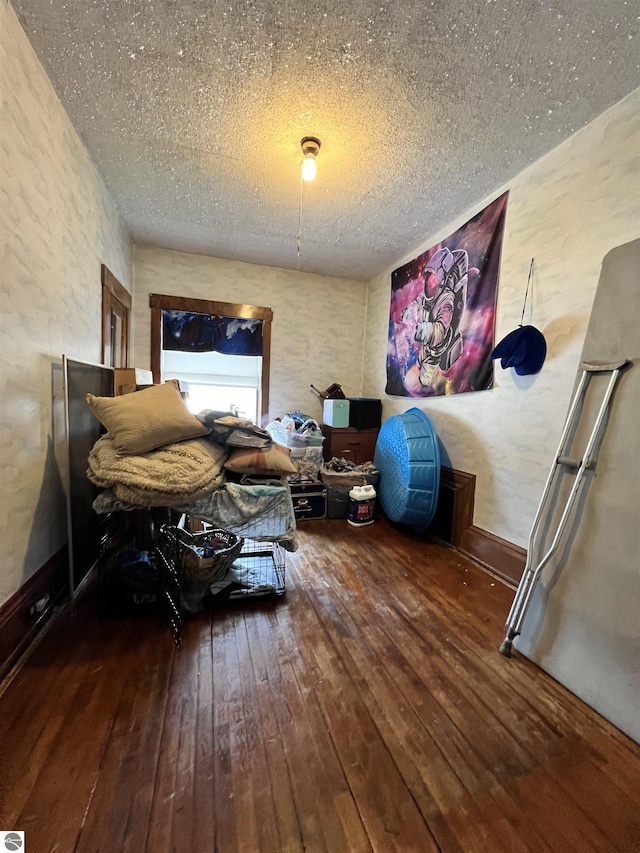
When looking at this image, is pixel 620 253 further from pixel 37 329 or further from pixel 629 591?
pixel 37 329

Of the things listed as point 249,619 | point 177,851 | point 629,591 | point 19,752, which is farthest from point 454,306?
point 19,752

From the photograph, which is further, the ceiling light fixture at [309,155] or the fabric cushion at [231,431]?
the ceiling light fixture at [309,155]

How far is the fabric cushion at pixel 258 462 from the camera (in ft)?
5.87

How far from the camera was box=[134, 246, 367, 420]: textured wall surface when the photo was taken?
3.62 meters

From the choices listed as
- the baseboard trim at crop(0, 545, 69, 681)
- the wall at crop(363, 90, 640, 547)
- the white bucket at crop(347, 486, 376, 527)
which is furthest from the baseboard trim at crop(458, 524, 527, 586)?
the baseboard trim at crop(0, 545, 69, 681)

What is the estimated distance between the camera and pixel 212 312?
3.80m

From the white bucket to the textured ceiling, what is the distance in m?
2.52

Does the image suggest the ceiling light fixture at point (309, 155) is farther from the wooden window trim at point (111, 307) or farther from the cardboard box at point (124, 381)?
the cardboard box at point (124, 381)

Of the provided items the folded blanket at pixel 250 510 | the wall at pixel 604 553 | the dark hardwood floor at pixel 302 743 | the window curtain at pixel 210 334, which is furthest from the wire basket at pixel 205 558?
the window curtain at pixel 210 334

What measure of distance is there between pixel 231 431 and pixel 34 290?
1.15m

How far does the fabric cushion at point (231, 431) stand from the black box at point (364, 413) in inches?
85.3

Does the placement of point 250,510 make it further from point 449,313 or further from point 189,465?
point 449,313

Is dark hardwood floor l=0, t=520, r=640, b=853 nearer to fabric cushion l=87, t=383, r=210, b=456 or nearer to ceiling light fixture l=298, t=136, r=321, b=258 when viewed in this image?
fabric cushion l=87, t=383, r=210, b=456

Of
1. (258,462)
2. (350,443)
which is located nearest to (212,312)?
(350,443)
